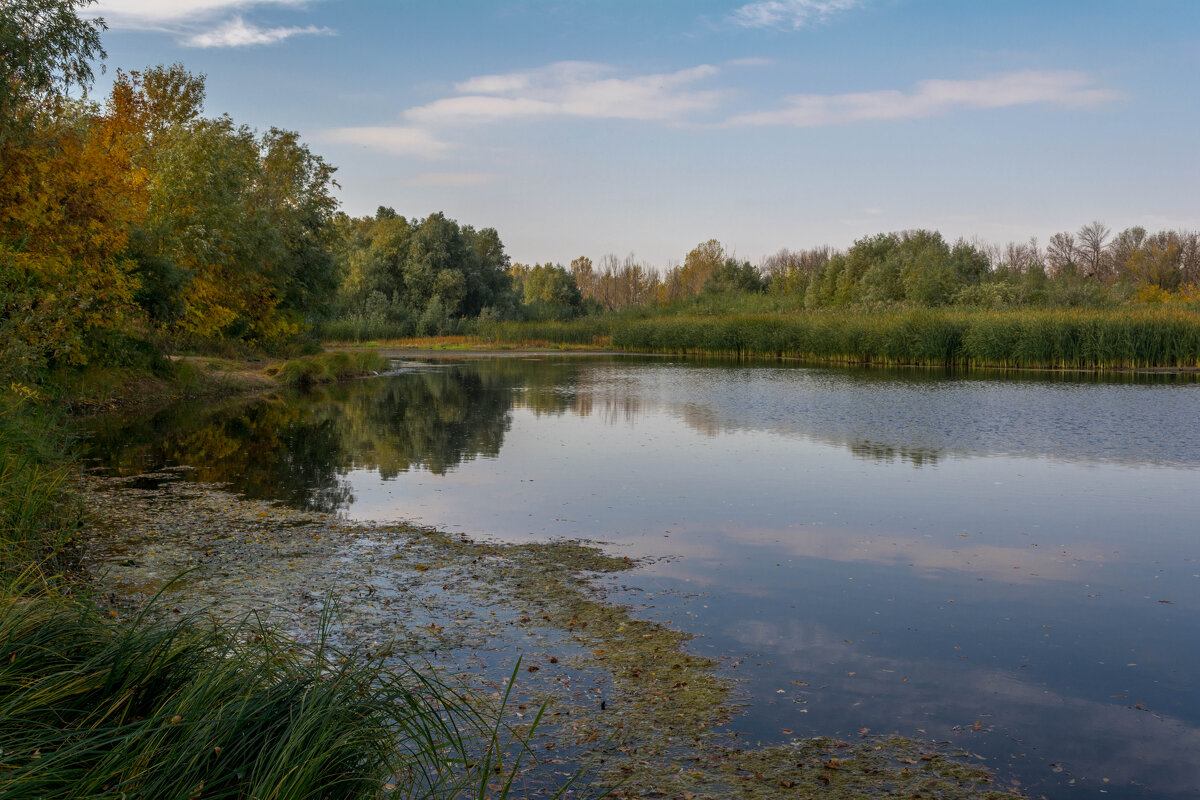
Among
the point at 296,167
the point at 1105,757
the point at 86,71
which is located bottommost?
the point at 1105,757

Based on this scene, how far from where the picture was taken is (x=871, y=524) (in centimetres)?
979

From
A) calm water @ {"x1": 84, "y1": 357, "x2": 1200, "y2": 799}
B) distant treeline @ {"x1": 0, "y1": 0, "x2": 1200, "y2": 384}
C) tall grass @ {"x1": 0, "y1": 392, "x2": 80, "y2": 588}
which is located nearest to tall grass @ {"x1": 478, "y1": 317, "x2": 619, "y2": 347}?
distant treeline @ {"x1": 0, "y1": 0, "x2": 1200, "y2": 384}

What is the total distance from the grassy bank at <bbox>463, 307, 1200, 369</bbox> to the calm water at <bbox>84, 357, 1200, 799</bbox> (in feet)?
39.3

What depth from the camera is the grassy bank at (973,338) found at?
34031mm

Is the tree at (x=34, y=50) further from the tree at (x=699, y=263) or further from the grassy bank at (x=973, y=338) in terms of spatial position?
the tree at (x=699, y=263)

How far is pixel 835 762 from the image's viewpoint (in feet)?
14.4

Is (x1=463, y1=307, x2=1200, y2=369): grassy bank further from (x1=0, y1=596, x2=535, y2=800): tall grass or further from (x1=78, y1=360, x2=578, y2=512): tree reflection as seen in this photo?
(x1=0, y1=596, x2=535, y2=800): tall grass

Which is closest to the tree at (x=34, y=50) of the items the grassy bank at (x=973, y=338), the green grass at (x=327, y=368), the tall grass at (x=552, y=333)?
the green grass at (x=327, y=368)

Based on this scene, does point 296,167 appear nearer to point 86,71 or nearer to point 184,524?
point 86,71

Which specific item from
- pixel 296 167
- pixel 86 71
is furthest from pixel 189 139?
pixel 86 71

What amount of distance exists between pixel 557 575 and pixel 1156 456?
1156 centimetres

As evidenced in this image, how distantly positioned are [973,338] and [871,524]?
29648 millimetres

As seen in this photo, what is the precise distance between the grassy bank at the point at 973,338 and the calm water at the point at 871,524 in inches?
472

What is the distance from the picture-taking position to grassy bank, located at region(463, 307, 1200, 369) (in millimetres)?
34031
